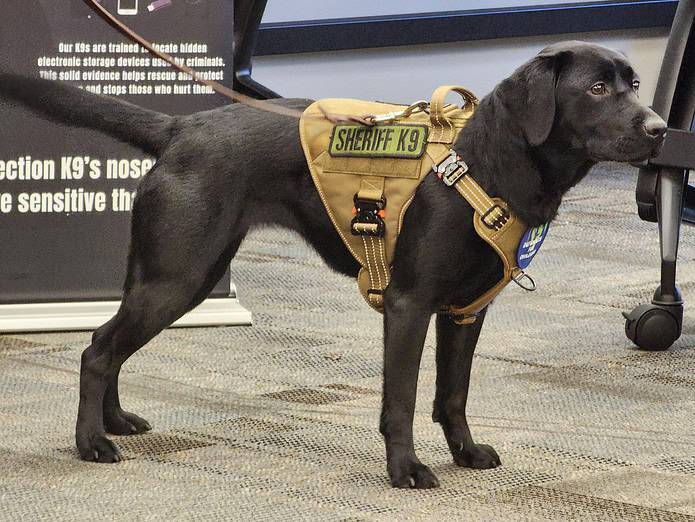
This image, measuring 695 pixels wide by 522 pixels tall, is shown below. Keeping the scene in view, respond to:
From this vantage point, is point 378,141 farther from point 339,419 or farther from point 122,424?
point 122,424

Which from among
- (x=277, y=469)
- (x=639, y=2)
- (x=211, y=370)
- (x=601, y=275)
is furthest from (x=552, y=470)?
(x=639, y=2)

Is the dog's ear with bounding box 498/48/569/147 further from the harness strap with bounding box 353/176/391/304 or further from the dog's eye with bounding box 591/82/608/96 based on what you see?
the harness strap with bounding box 353/176/391/304

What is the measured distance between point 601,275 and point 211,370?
6.95ft

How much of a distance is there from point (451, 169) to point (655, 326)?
167cm

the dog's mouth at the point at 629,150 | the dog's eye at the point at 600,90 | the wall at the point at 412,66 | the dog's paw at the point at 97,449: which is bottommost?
the dog's paw at the point at 97,449

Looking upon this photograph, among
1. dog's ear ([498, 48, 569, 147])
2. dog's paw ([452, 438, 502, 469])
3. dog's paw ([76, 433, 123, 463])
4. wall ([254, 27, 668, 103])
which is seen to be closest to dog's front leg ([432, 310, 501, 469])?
dog's paw ([452, 438, 502, 469])

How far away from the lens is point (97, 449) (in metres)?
2.72

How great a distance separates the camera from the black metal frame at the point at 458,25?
787 centimetres

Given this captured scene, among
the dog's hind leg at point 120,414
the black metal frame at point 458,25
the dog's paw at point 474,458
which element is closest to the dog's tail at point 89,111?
the dog's hind leg at point 120,414

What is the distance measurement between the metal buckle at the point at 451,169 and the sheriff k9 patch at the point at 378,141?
0.19 ft

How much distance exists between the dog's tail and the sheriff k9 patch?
43 cm

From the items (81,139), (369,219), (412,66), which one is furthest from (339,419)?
(412,66)

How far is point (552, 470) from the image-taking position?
272 centimetres

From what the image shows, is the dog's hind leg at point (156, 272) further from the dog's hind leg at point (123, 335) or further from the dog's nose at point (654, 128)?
the dog's nose at point (654, 128)
